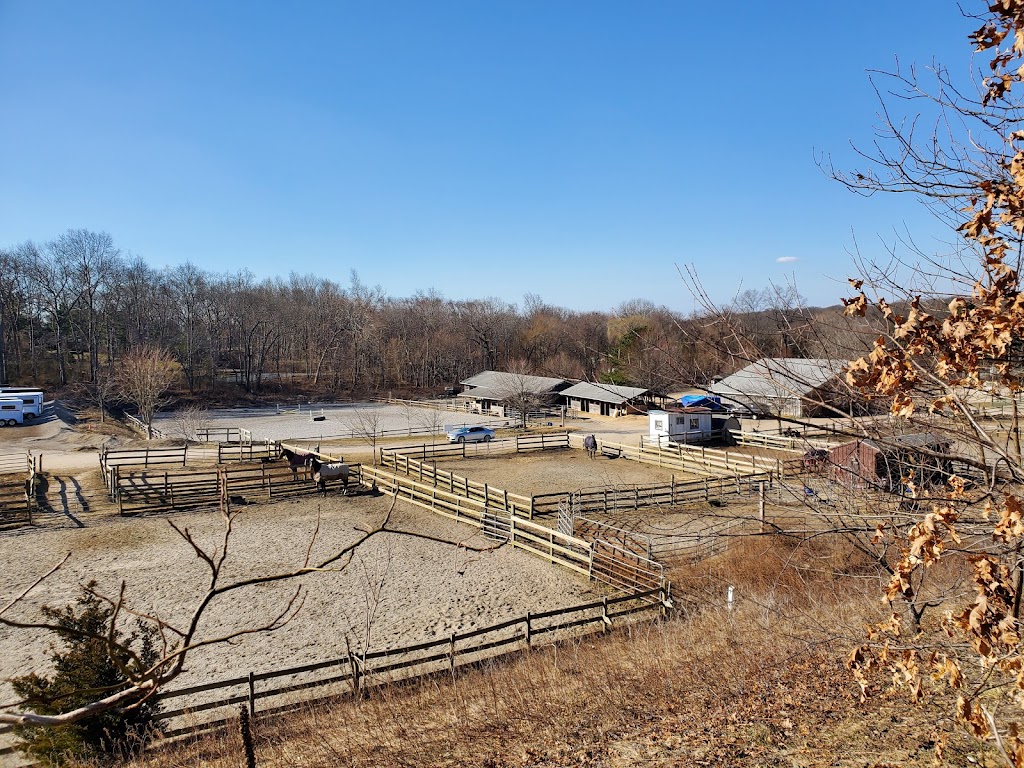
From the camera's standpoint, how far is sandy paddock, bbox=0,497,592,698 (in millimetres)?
11234

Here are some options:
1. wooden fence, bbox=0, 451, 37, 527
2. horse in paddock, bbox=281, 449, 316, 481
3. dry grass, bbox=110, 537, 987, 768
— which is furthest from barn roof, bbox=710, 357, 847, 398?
horse in paddock, bbox=281, 449, 316, 481

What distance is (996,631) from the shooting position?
3170mm

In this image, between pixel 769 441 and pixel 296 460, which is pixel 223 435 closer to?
pixel 296 460

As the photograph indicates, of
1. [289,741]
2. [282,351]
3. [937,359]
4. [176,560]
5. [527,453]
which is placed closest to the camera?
[937,359]

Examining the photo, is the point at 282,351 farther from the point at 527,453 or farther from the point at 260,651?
the point at 260,651

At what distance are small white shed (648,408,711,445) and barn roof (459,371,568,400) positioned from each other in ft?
40.6

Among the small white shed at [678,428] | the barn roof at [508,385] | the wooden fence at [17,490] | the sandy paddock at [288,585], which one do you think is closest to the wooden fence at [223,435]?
the wooden fence at [17,490]

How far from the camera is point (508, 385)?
49.6 m

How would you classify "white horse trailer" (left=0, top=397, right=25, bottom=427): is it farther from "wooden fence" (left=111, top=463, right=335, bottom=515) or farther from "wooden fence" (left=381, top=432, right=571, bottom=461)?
"wooden fence" (left=381, top=432, right=571, bottom=461)

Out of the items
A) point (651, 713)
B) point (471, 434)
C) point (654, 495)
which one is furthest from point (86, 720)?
point (471, 434)

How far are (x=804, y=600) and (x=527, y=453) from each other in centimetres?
2104

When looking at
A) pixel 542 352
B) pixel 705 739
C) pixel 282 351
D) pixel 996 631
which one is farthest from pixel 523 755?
pixel 282 351

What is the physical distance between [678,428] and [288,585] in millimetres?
23514

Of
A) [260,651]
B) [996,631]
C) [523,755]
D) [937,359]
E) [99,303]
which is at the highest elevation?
[99,303]
